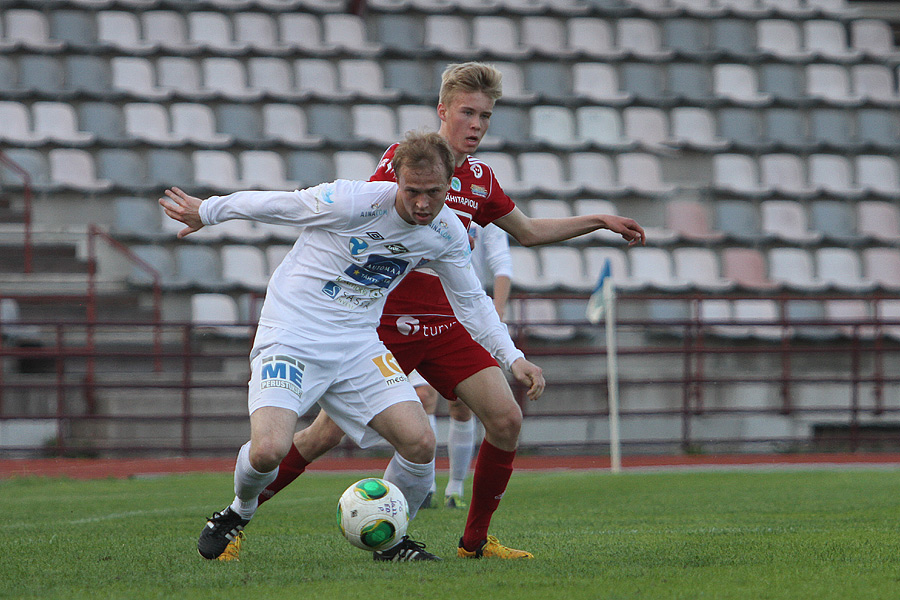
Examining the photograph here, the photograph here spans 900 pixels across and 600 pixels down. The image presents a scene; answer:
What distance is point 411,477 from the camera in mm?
4371

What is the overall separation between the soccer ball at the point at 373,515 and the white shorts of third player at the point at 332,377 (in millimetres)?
215

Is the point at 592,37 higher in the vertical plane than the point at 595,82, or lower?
higher

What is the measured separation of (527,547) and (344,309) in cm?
142

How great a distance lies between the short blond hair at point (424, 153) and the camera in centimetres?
402

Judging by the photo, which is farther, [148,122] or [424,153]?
[148,122]

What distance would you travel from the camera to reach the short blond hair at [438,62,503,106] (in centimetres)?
464

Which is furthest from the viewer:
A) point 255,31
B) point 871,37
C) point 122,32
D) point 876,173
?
point 871,37

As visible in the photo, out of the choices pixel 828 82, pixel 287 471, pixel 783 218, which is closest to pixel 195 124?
pixel 783 218

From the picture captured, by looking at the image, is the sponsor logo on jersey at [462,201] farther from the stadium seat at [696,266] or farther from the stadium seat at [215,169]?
the stadium seat at [696,266]

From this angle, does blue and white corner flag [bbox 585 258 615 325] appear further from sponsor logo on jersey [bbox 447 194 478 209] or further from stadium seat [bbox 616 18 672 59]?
stadium seat [bbox 616 18 672 59]

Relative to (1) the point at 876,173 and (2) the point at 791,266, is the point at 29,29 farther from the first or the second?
(1) the point at 876,173

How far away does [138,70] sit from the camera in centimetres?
1536

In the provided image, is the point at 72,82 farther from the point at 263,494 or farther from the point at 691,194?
the point at 263,494

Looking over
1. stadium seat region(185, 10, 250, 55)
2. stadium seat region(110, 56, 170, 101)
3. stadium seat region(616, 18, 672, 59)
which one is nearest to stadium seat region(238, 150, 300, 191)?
stadium seat region(110, 56, 170, 101)
